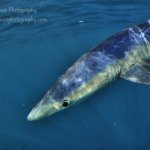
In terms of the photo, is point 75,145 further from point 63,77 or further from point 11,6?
point 63,77

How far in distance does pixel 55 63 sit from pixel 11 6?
37.3 feet

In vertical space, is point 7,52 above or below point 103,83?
below

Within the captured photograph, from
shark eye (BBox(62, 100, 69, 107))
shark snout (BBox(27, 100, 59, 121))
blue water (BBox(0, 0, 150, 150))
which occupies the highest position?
shark eye (BBox(62, 100, 69, 107))

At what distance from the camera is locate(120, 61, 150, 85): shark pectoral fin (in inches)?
275

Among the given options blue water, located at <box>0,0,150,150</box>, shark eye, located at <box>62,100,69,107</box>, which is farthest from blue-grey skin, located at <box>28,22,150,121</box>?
blue water, located at <box>0,0,150,150</box>

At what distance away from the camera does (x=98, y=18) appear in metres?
18.5

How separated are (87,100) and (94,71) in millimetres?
6247

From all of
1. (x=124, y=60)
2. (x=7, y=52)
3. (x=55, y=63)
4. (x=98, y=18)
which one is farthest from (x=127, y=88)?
(x=124, y=60)

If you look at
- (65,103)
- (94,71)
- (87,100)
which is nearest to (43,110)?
(65,103)

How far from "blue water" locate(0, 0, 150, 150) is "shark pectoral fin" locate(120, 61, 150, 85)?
6.80 metres

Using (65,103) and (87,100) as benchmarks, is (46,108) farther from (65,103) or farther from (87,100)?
(87,100)

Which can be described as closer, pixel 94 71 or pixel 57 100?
pixel 57 100

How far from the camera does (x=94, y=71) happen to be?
7.47 m

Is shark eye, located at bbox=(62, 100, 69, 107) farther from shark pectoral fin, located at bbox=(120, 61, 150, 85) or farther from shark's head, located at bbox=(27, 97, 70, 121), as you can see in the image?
shark pectoral fin, located at bbox=(120, 61, 150, 85)
